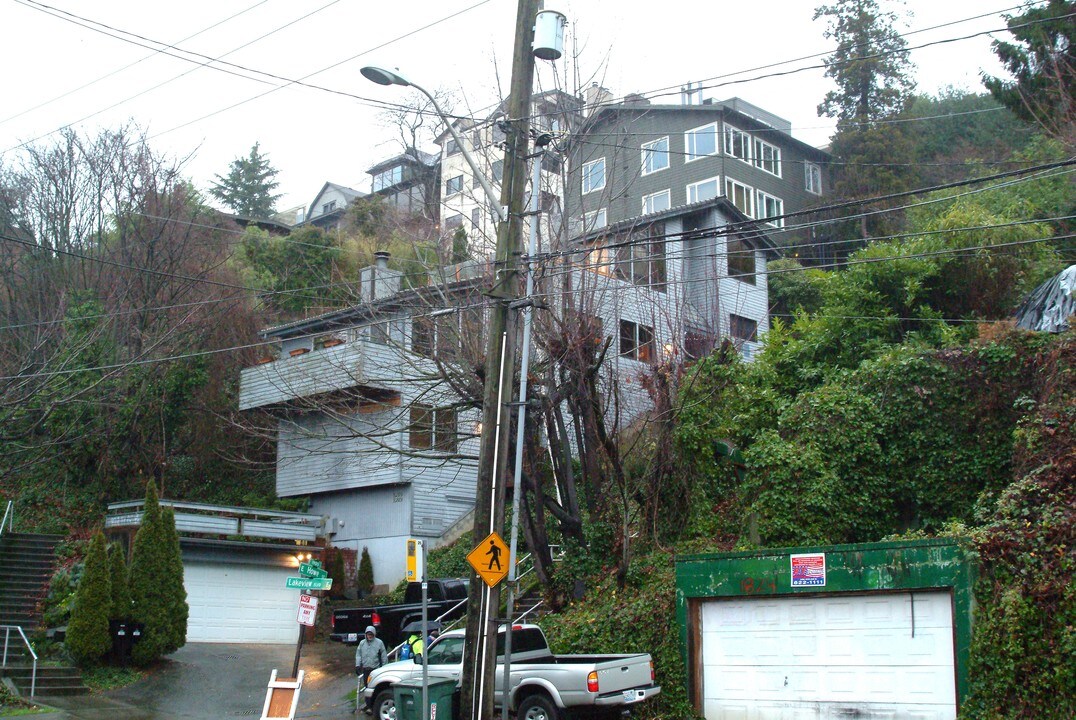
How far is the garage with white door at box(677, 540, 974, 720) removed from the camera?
14.1 m

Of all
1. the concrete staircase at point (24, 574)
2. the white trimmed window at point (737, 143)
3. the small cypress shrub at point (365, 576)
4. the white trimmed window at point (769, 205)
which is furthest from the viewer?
the white trimmed window at point (769, 205)

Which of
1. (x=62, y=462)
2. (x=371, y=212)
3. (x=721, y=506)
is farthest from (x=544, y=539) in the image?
(x=371, y=212)

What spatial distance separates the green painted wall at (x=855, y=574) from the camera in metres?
13.8

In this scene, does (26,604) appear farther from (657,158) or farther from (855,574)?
(657,158)

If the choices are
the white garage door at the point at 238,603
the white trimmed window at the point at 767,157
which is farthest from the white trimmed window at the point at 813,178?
the white garage door at the point at 238,603

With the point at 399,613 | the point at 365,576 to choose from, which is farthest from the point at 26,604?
the point at 365,576

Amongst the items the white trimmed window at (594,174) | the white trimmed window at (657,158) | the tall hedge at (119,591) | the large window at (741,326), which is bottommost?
the tall hedge at (119,591)

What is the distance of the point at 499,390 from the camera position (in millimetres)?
13938

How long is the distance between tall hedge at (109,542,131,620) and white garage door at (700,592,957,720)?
1324cm

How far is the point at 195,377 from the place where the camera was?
34.8 meters

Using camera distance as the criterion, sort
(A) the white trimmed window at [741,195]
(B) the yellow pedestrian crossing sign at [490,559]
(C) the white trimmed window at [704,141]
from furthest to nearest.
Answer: (A) the white trimmed window at [741,195] → (C) the white trimmed window at [704,141] → (B) the yellow pedestrian crossing sign at [490,559]

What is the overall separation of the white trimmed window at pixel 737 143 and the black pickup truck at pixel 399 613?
2689 cm

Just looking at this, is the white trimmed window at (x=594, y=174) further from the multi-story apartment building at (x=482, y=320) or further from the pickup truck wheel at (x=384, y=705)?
the pickup truck wheel at (x=384, y=705)

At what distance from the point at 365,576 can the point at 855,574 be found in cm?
1910
